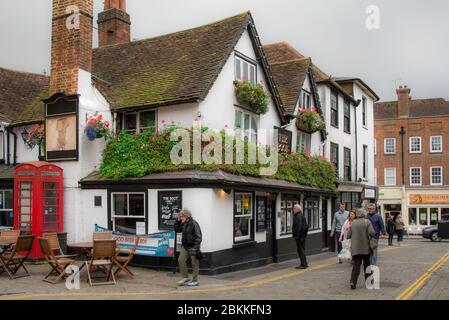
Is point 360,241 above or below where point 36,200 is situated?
below

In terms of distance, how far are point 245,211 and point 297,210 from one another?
1620mm

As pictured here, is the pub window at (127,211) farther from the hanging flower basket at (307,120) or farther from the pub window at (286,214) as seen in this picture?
the hanging flower basket at (307,120)

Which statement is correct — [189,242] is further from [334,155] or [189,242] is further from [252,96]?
[334,155]

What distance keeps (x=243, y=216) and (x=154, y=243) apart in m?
3.18

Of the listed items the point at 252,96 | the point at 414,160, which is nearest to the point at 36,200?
the point at 252,96

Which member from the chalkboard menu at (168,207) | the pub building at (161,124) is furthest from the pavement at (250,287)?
the pub building at (161,124)

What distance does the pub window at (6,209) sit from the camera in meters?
16.7

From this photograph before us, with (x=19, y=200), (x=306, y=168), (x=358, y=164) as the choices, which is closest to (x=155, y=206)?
(x=19, y=200)

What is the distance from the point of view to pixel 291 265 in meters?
17.0

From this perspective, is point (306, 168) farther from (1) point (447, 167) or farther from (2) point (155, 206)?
(1) point (447, 167)

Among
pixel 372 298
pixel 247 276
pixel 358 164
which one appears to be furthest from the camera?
pixel 358 164

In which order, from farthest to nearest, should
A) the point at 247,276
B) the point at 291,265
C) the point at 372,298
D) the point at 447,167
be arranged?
1. the point at 447,167
2. the point at 291,265
3. the point at 247,276
4. the point at 372,298

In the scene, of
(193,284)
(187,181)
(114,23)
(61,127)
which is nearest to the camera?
(193,284)

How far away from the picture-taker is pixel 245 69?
695 inches
